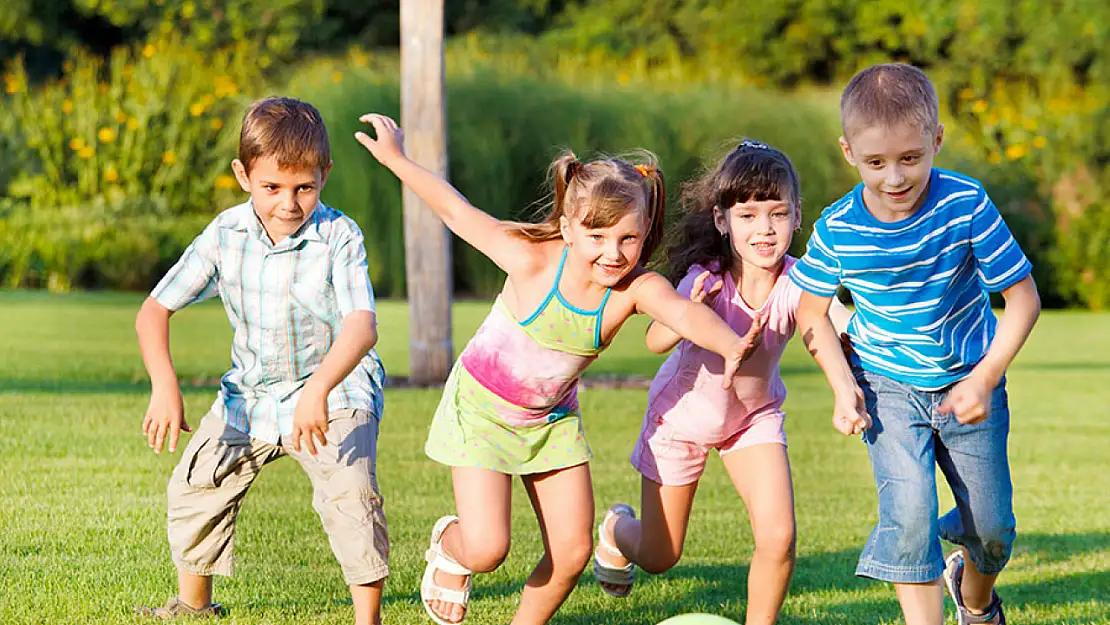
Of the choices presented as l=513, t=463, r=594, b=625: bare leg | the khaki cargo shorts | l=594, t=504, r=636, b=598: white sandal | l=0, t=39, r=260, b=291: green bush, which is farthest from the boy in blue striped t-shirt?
l=0, t=39, r=260, b=291: green bush

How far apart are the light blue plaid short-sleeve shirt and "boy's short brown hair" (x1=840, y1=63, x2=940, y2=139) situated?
151 centimetres

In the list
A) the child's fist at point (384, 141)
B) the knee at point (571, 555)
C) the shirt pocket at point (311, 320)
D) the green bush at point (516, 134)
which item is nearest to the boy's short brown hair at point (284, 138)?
the child's fist at point (384, 141)

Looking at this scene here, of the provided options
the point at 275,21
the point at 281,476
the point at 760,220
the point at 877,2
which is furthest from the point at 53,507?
the point at 877,2

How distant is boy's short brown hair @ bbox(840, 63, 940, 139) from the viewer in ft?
12.8

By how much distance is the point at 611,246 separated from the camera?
4.13m

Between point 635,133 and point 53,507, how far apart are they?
13.6 meters

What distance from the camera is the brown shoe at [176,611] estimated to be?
4.62 metres

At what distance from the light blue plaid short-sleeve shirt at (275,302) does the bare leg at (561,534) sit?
615 mm

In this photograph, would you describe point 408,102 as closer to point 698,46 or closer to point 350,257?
point 350,257

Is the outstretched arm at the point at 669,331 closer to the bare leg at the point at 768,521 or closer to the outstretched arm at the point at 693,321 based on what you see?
the outstretched arm at the point at 693,321

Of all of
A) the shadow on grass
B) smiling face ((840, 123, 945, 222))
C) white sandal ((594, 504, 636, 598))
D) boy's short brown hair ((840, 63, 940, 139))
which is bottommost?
the shadow on grass

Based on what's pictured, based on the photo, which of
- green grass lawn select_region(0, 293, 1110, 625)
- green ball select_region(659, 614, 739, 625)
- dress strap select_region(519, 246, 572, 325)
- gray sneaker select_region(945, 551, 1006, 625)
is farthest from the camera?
green grass lawn select_region(0, 293, 1110, 625)

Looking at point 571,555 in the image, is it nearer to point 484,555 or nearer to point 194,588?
point 484,555

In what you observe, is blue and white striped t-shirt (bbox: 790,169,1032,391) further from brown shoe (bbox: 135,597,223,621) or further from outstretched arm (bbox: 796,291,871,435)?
brown shoe (bbox: 135,597,223,621)
